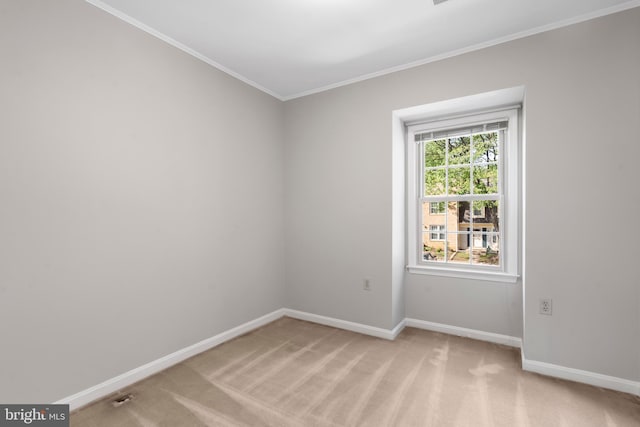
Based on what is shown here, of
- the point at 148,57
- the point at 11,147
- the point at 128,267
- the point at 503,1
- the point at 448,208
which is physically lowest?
the point at 128,267

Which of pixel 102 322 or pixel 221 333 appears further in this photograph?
pixel 221 333

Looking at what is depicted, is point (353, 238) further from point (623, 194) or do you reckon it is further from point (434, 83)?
point (623, 194)

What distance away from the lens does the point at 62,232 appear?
2041 mm

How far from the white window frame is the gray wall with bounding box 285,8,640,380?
0.14 meters

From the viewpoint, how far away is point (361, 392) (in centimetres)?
226

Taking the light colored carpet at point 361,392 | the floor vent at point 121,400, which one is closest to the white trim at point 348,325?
the light colored carpet at point 361,392

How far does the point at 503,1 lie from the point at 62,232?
341 centimetres

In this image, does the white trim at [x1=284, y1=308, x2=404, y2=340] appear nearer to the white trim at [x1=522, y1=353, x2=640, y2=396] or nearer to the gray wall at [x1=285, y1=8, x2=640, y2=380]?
the gray wall at [x1=285, y1=8, x2=640, y2=380]

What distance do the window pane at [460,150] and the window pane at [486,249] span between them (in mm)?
821

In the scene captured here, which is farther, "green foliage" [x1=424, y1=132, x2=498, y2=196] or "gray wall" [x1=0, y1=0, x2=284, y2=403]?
"green foliage" [x1=424, y1=132, x2=498, y2=196]

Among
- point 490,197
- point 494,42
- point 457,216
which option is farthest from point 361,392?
point 494,42

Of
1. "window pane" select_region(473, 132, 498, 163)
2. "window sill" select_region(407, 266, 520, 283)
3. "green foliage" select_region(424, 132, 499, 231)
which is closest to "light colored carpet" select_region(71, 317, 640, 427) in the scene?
"window sill" select_region(407, 266, 520, 283)

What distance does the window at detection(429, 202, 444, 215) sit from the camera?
3.54 metres

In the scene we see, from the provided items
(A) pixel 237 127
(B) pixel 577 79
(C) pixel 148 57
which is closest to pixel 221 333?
(A) pixel 237 127
